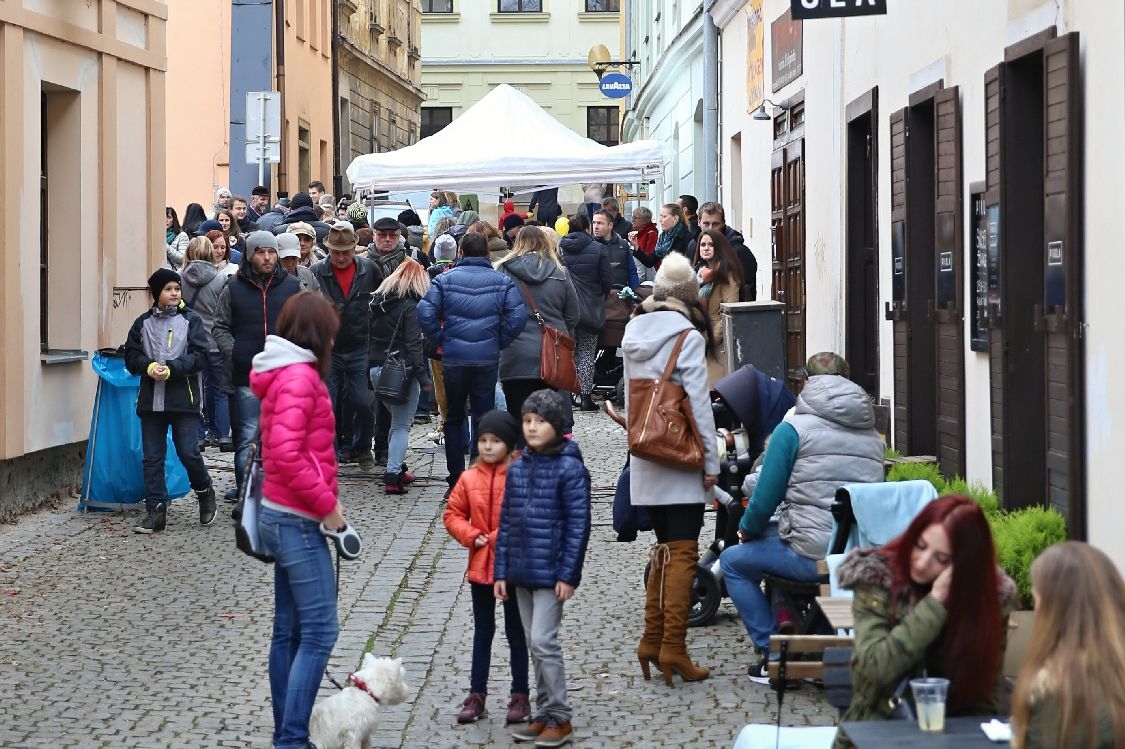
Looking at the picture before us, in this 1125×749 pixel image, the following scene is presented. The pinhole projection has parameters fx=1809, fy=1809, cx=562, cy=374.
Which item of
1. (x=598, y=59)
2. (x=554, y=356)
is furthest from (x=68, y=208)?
(x=598, y=59)

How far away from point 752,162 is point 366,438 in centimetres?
704

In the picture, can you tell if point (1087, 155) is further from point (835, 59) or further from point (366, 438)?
point (366, 438)

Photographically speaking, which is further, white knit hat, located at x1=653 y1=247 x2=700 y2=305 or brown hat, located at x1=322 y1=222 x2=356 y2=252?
brown hat, located at x1=322 y1=222 x2=356 y2=252

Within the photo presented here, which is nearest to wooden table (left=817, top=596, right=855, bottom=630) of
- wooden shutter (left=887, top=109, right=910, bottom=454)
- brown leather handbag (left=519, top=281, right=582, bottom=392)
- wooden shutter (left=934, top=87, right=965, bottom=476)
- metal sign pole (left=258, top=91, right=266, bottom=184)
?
wooden shutter (left=934, top=87, right=965, bottom=476)

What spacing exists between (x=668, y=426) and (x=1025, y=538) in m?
1.56

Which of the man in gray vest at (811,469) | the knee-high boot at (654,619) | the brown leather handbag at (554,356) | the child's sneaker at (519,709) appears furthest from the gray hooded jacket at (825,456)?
the brown leather handbag at (554,356)

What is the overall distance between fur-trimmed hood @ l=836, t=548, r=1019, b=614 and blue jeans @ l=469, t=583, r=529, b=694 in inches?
94.1

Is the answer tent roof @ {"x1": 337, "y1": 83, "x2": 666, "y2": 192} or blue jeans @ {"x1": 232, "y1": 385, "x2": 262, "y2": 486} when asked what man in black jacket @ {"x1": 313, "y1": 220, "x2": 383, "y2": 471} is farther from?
tent roof @ {"x1": 337, "y1": 83, "x2": 666, "y2": 192}

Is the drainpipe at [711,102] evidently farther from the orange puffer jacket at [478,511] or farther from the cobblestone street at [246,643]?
the orange puffer jacket at [478,511]

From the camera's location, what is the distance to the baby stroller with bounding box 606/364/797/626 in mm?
8445

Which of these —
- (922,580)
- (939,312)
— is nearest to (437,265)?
(939,312)

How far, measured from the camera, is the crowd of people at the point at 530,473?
4824 mm

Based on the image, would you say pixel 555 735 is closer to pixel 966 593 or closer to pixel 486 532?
pixel 486 532

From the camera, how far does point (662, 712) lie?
7.35 m
